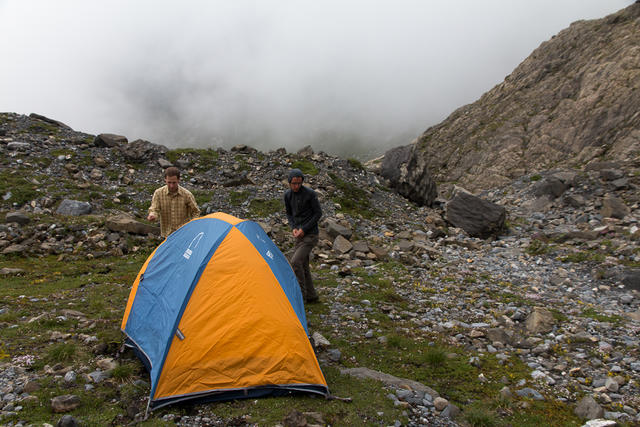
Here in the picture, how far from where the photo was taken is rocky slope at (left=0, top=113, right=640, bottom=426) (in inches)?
262

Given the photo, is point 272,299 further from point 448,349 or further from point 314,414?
point 448,349

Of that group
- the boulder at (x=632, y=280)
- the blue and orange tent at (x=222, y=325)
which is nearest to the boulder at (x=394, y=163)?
the boulder at (x=632, y=280)

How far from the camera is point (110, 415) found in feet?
17.6

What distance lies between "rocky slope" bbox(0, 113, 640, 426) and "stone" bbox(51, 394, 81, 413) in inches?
15.0

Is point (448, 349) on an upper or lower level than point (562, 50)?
lower

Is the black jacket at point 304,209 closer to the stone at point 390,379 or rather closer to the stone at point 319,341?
the stone at point 319,341

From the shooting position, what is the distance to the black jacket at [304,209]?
963 centimetres

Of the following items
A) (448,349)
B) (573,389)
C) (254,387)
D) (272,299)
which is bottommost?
(573,389)

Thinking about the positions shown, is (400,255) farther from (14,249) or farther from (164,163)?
(164,163)

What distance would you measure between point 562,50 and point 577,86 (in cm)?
924

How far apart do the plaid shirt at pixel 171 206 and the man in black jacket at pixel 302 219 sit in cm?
271

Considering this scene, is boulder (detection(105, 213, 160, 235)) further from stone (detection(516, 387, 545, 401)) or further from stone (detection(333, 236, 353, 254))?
Result: stone (detection(516, 387, 545, 401))

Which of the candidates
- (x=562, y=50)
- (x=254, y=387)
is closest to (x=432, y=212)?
(x=254, y=387)

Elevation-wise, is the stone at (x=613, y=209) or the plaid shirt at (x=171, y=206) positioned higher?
the plaid shirt at (x=171, y=206)
